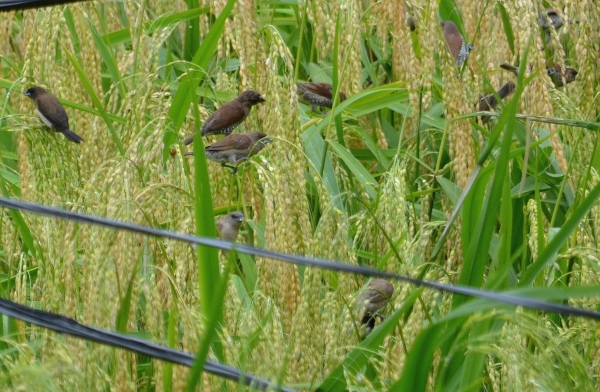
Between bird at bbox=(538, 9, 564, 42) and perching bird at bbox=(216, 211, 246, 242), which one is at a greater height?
bird at bbox=(538, 9, 564, 42)

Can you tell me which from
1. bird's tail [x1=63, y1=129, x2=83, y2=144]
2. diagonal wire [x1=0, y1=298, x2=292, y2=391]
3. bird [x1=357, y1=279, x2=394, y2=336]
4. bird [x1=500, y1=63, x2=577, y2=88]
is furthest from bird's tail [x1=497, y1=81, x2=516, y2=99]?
diagonal wire [x1=0, y1=298, x2=292, y2=391]

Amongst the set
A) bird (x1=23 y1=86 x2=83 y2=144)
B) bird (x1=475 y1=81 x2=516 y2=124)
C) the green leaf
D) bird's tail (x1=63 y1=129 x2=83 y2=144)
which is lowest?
the green leaf

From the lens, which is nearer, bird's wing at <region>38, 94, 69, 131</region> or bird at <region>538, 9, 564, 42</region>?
bird's wing at <region>38, 94, 69, 131</region>

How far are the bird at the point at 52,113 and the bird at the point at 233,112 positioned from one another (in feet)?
1.31

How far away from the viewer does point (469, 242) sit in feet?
6.47

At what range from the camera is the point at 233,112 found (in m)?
3.06

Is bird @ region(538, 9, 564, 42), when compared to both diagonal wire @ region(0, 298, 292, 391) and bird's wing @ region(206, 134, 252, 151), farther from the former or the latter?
diagonal wire @ region(0, 298, 292, 391)

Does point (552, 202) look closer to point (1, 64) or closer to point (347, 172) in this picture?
point (347, 172)

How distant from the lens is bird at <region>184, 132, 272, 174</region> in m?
2.82

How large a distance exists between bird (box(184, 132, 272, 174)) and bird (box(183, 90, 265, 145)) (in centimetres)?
5

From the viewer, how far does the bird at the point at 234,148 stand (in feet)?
9.24

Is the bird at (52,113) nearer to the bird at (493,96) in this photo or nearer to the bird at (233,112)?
the bird at (233,112)

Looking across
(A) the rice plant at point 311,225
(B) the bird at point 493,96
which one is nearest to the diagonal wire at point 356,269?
(A) the rice plant at point 311,225

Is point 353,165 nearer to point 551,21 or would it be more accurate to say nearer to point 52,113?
point 551,21
